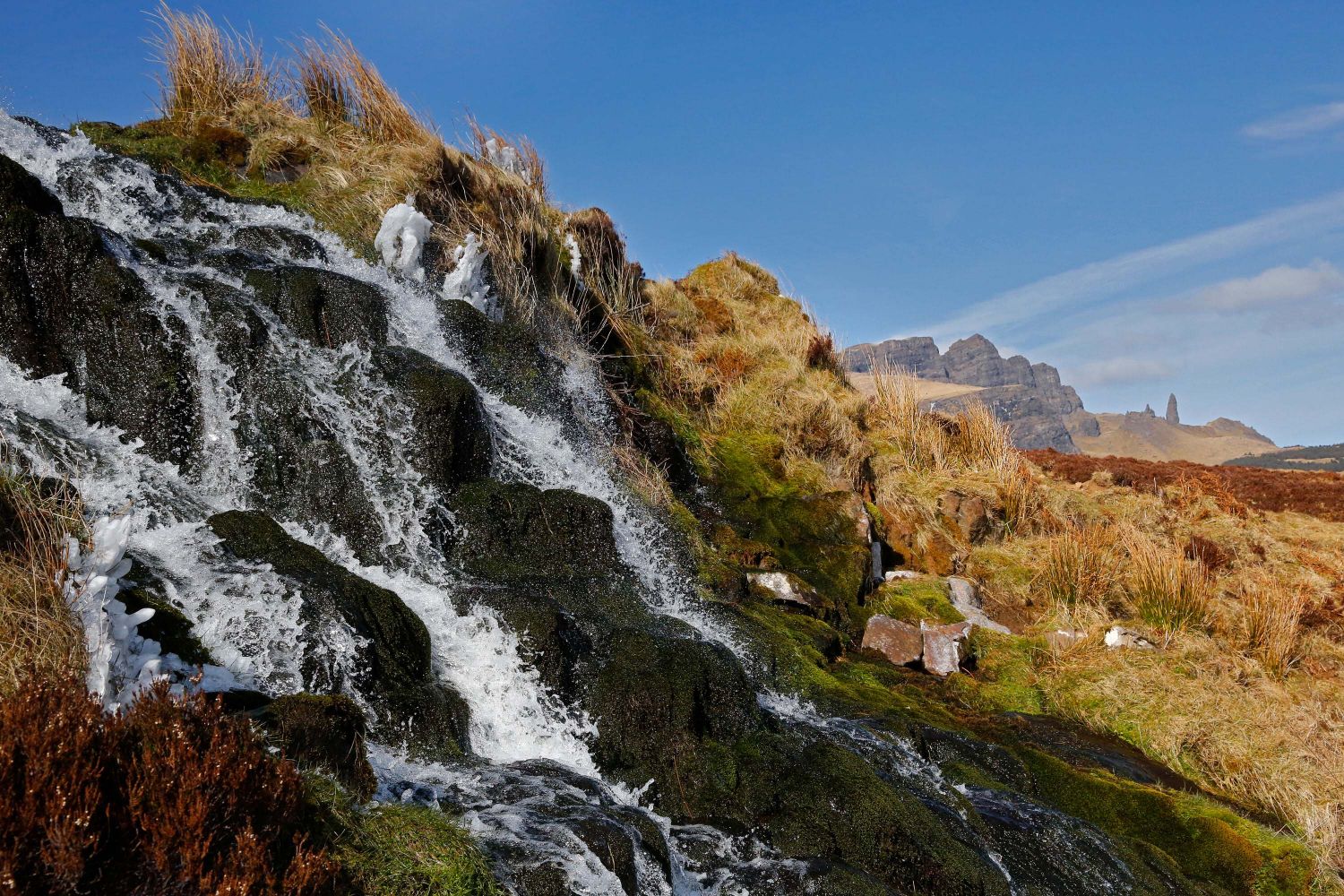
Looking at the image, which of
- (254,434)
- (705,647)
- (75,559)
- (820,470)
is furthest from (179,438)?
(820,470)

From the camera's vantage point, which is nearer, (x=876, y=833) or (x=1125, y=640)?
(x=876, y=833)

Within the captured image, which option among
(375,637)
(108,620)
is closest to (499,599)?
(375,637)

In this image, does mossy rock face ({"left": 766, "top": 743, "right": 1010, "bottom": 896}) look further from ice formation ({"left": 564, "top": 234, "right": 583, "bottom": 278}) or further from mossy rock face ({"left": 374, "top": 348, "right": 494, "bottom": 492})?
ice formation ({"left": 564, "top": 234, "right": 583, "bottom": 278})

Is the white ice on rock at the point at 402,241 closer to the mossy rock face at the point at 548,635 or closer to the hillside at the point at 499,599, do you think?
the hillside at the point at 499,599

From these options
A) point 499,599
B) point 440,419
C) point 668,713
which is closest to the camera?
point 668,713

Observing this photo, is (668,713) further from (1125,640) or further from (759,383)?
(759,383)

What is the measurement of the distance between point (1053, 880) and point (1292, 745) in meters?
3.27

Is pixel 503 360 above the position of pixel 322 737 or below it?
above

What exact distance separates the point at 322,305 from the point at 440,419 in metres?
1.64

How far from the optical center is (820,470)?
1173cm

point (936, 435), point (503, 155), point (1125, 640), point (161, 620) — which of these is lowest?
point (1125, 640)

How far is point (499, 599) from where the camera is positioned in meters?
5.88

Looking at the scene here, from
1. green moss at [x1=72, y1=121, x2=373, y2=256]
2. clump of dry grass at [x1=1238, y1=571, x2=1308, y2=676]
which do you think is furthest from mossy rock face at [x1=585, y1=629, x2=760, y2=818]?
green moss at [x1=72, y1=121, x2=373, y2=256]

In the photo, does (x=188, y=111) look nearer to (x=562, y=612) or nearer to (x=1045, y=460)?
(x=562, y=612)
